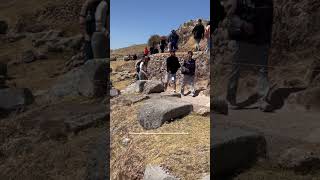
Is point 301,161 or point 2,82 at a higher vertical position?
point 2,82

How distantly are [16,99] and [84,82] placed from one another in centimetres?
94

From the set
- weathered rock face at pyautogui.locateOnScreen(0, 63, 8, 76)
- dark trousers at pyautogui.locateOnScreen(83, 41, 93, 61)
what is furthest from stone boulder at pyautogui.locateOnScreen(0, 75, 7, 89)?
dark trousers at pyautogui.locateOnScreen(83, 41, 93, 61)

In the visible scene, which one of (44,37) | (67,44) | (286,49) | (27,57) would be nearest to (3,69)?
(27,57)

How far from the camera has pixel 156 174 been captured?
722cm

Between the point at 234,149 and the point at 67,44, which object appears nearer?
the point at 67,44

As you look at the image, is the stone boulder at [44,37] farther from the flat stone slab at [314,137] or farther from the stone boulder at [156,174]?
the flat stone slab at [314,137]

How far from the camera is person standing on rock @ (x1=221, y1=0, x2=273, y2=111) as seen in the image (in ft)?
22.9

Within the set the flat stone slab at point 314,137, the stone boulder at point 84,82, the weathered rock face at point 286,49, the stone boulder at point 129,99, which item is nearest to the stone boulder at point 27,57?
the stone boulder at point 84,82

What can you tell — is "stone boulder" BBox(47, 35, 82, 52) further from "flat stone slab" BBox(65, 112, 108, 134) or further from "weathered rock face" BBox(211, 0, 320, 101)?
"weathered rock face" BBox(211, 0, 320, 101)

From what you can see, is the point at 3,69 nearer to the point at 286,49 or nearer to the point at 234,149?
the point at 234,149

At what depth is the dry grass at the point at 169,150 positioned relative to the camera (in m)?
7.60

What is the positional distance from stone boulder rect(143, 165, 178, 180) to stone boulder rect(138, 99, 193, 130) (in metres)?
1.73

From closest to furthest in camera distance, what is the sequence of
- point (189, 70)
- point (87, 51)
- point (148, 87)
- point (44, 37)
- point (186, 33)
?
point (87, 51), point (44, 37), point (189, 70), point (148, 87), point (186, 33)

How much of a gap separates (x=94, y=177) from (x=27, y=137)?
1089 millimetres
